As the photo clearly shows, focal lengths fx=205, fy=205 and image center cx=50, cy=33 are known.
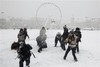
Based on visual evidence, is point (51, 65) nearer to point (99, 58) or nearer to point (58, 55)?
point (58, 55)

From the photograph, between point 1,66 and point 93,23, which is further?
point 93,23

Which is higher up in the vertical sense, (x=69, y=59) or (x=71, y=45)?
(x=71, y=45)

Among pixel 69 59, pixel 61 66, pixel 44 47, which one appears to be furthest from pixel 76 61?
pixel 44 47

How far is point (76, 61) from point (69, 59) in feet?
2.13

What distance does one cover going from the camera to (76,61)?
1305 centimetres

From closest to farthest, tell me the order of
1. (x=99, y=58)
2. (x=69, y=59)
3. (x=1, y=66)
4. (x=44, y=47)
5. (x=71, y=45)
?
1. (x=1, y=66)
2. (x=71, y=45)
3. (x=69, y=59)
4. (x=99, y=58)
5. (x=44, y=47)

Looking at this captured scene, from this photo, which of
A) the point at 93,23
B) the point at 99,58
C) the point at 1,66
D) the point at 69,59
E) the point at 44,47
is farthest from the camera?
the point at 93,23

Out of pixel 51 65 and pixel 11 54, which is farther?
pixel 11 54

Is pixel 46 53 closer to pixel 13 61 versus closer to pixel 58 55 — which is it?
pixel 58 55

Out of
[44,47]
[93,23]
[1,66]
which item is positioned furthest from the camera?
[93,23]

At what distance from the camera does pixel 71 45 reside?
12656 millimetres

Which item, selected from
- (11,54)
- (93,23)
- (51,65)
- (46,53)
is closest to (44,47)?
(46,53)

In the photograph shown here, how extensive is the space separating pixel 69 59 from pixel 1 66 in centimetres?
444

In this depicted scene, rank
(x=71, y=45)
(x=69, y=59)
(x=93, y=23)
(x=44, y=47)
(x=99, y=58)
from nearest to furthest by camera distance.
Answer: (x=71, y=45) → (x=69, y=59) → (x=99, y=58) → (x=44, y=47) → (x=93, y=23)
